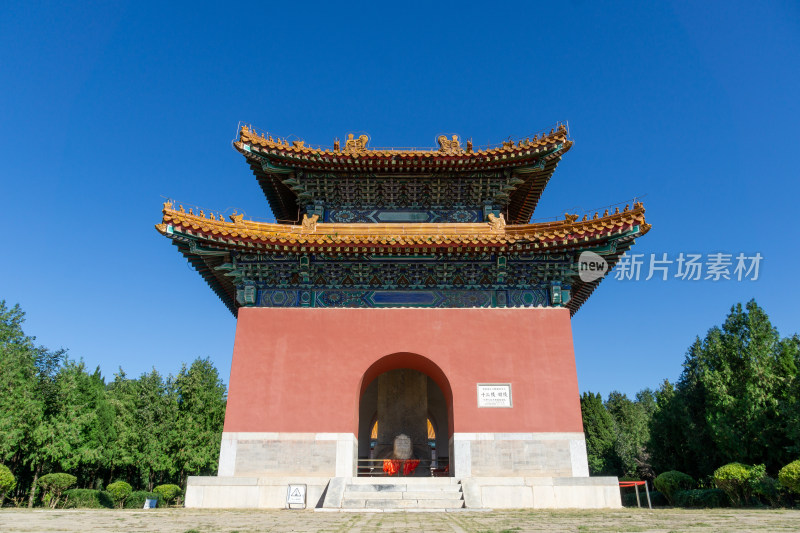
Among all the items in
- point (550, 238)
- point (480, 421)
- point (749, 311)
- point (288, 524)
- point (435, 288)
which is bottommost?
point (288, 524)

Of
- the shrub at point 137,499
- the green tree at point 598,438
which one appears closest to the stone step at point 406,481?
the shrub at point 137,499

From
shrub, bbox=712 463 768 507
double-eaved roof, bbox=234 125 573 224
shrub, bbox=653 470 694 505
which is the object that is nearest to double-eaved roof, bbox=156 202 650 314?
double-eaved roof, bbox=234 125 573 224

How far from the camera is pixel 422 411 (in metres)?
18.4

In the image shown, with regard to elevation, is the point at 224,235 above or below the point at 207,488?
above

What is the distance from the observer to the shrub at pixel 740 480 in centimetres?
1697

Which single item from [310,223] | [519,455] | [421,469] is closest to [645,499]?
[421,469]

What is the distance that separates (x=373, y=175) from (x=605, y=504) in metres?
11.2

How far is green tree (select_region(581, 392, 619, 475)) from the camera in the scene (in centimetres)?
3562

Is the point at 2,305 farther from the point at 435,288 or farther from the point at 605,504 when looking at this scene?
the point at 605,504

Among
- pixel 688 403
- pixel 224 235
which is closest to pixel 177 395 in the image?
pixel 224 235

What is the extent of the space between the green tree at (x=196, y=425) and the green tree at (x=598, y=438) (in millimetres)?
25135

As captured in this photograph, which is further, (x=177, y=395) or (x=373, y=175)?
(x=177, y=395)

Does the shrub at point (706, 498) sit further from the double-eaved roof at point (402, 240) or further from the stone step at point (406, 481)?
the stone step at point (406, 481)

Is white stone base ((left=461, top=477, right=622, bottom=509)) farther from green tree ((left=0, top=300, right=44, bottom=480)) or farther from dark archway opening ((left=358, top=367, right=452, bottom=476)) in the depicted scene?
green tree ((left=0, top=300, right=44, bottom=480))
